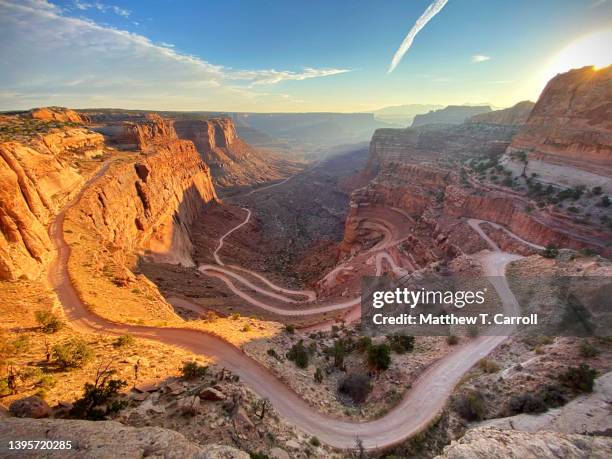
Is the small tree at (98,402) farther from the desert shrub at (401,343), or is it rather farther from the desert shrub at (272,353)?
the desert shrub at (401,343)

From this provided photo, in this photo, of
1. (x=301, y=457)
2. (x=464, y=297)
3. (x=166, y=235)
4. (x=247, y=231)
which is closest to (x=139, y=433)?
(x=301, y=457)

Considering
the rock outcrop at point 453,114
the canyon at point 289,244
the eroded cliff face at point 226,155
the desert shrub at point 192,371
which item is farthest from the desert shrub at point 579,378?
the rock outcrop at point 453,114

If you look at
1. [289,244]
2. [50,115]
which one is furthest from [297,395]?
[50,115]

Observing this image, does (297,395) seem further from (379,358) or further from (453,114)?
(453,114)

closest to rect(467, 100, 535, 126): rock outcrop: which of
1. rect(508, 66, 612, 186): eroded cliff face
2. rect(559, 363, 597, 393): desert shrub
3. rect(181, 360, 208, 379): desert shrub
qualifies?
rect(508, 66, 612, 186): eroded cliff face

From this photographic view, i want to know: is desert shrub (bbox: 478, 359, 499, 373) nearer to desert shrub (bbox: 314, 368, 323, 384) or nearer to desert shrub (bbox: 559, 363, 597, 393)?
desert shrub (bbox: 559, 363, 597, 393)

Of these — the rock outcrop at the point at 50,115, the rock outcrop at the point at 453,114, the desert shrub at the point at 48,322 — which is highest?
the rock outcrop at the point at 453,114
